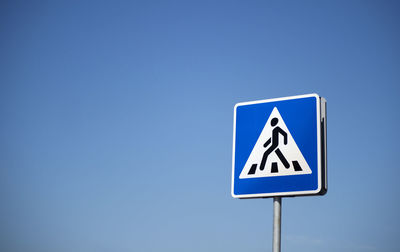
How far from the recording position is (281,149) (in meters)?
3.21

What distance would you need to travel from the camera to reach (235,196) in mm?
3373

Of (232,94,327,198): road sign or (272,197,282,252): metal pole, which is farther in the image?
(232,94,327,198): road sign

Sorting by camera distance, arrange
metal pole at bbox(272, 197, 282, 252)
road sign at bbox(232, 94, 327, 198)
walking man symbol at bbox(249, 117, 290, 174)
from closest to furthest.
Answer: metal pole at bbox(272, 197, 282, 252), road sign at bbox(232, 94, 327, 198), walking man symbol at bbox(249, 117, 290, 174)

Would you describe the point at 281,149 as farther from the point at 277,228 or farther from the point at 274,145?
the point at 277,228

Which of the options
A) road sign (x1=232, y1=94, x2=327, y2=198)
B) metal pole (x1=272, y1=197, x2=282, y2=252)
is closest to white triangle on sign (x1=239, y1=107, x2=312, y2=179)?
road sign (x1=232, y1=94, x2=327, y2=198)

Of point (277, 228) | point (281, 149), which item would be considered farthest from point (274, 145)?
point (277, 228)

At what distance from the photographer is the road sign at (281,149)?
3.08 metres

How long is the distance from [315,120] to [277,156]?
413 millimetres

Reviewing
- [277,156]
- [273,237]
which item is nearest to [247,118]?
[277,156]

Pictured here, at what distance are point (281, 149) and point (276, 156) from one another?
7 cm

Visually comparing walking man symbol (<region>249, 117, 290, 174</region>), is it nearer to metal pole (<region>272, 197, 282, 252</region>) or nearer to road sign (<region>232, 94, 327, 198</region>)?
road sign (<region>232, 94, 327, 198</region>)

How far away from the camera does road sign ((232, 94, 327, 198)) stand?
3084 mm

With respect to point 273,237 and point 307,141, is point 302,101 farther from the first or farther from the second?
point 273,237

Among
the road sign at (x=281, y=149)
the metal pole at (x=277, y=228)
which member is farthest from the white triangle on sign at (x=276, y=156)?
the metal pole at (x=277, y=228)
